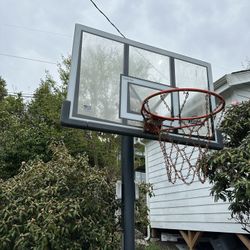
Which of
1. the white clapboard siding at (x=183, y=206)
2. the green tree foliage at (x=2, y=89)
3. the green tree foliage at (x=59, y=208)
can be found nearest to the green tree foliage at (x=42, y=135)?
the white clapboard siding at (x=183, y=206)

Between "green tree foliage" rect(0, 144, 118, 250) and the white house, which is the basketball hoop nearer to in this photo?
"green tree foliage" rect(0, 144, 118, 250)

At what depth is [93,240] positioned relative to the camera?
3.68m

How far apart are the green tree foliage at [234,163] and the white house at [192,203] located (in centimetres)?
140

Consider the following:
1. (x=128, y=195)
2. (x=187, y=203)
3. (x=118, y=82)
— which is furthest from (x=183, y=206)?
(x=118, y=82)

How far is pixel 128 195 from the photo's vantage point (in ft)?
12.7

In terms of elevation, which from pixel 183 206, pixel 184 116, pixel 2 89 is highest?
pixel 2 89

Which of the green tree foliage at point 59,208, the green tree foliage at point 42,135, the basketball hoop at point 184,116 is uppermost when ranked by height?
the green tree foliage at point 42,135

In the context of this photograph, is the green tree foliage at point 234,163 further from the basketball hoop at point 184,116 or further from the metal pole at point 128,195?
the metal pole at point 128,195

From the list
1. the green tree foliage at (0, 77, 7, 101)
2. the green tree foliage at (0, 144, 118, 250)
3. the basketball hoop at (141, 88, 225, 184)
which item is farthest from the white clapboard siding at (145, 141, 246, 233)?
the green tree foliage at (0, 77, 7, 101)

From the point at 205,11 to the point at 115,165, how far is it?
649cm

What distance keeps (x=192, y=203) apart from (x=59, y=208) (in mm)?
4377

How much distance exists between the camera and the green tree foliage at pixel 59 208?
3514 millimetres

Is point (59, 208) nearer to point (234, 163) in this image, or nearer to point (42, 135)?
point (234, 163)

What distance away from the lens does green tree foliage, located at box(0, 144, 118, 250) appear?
351 centimetres
